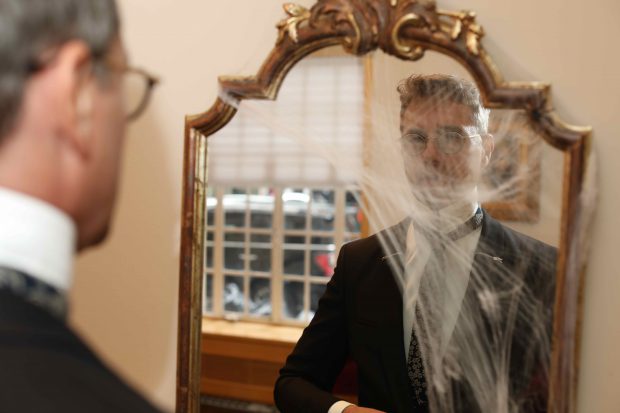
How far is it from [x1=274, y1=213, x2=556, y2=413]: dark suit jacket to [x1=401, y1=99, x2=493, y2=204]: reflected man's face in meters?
0.07

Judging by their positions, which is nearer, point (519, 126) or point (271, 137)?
point (519, 126)

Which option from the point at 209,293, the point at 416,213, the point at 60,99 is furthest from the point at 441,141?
the point at 60,99

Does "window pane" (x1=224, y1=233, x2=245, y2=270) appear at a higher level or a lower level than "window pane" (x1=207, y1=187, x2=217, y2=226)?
lower

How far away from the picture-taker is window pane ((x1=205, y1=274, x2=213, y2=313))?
1.15 m

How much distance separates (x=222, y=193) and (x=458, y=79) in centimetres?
43

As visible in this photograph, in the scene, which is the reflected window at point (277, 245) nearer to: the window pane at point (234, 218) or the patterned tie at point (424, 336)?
the window pane at point (234, 218)

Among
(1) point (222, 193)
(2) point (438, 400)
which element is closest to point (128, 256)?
(1) point (222, 193)

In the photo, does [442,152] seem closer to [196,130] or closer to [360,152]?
[360,152]

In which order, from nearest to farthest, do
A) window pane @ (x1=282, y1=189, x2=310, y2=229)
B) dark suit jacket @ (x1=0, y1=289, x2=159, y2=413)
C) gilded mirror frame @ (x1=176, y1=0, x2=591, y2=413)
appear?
dark suit jacket @ (x1=0, y1=289, x2=159, y2=413), gilded mirror frame @ (x1=176, y1=0, x2=591, y2=413), window pane @ (x1=282, y1=189, x2=310, y2=229)

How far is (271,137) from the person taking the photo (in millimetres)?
1104

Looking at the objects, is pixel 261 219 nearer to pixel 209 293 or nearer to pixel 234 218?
pixel 234 218

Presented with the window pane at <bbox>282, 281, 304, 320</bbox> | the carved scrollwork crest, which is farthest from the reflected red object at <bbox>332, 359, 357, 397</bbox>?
the carved scrollwork crest

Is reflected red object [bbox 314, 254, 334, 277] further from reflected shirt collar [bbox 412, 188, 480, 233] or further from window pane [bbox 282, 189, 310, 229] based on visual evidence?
reflected shirt collar [bbox 412, 188, 480, 233]

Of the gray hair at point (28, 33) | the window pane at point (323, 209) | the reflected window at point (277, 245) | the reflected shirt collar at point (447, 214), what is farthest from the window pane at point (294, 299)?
the gray hair at point (28, 33)
